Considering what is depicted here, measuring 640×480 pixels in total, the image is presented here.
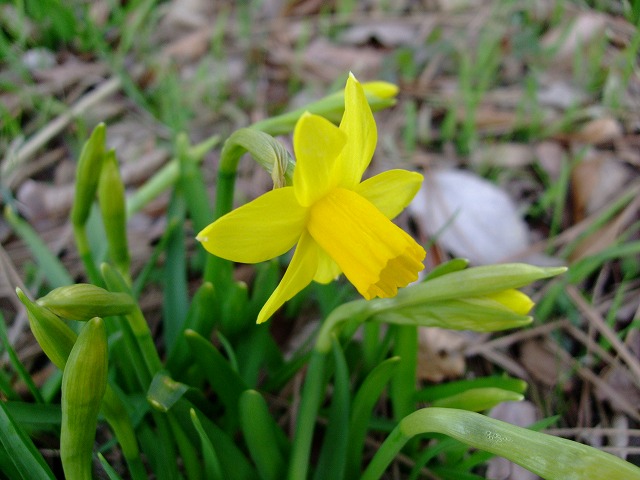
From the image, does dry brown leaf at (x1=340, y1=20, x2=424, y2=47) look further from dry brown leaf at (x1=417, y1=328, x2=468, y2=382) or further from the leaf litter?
dry brown leaf at (x1=417, y1=328, x2=468, y2=382)

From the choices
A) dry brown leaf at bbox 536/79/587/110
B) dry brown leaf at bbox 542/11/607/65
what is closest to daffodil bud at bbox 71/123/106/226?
dry brown leaf at bbox 536/79/587/110

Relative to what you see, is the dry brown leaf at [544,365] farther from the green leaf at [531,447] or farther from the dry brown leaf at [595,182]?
the green leaf at [531,447]

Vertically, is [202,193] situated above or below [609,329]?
above

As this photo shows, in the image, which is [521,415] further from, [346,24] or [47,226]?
[346,24]

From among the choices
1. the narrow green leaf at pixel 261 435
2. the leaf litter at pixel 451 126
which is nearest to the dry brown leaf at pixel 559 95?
the leaf litter at pixel 451 126

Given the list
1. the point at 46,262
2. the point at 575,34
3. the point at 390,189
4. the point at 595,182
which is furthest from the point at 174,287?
the point at 575,34

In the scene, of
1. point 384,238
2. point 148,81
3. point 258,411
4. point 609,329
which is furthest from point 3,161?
point 609,329

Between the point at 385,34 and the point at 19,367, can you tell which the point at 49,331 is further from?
the point at 385,34
